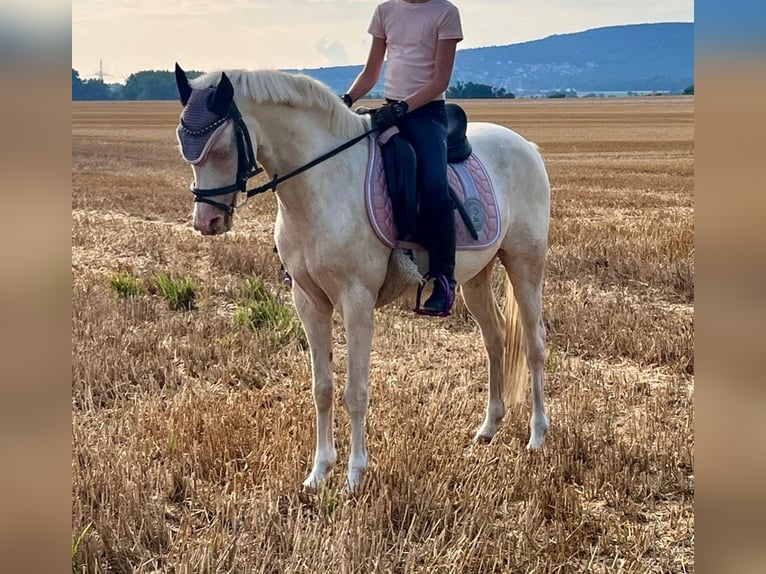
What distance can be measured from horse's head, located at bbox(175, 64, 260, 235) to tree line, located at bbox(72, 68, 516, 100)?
4615 inches

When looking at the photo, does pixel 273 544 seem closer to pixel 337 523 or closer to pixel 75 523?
pixel 337 523

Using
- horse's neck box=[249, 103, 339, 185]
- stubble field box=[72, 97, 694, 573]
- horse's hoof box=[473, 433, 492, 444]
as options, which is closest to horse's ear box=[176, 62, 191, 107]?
horse's neck box=[249, 103, 339, 185]

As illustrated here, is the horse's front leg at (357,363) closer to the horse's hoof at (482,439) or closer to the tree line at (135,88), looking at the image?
the horse's hoof at (482,439)

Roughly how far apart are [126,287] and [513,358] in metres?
5.51

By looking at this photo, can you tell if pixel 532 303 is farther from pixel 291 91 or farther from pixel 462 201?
pixel 291 91

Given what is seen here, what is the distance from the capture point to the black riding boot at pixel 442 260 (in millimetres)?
4605

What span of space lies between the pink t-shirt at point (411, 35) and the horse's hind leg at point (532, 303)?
160 cm

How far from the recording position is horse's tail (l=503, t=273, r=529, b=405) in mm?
5918

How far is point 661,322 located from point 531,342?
10.1 feet

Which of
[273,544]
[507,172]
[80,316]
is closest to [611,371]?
[507,172]

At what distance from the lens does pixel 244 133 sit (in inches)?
155

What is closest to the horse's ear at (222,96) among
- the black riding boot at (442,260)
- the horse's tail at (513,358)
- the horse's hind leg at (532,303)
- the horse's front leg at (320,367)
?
the horse's front leg at (320,367)

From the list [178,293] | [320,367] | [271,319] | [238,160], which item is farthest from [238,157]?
[178,293]

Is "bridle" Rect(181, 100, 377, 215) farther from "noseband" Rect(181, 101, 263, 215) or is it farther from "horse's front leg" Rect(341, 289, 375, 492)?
"horse's front leg" Rect(341, 289, 375, 492)
